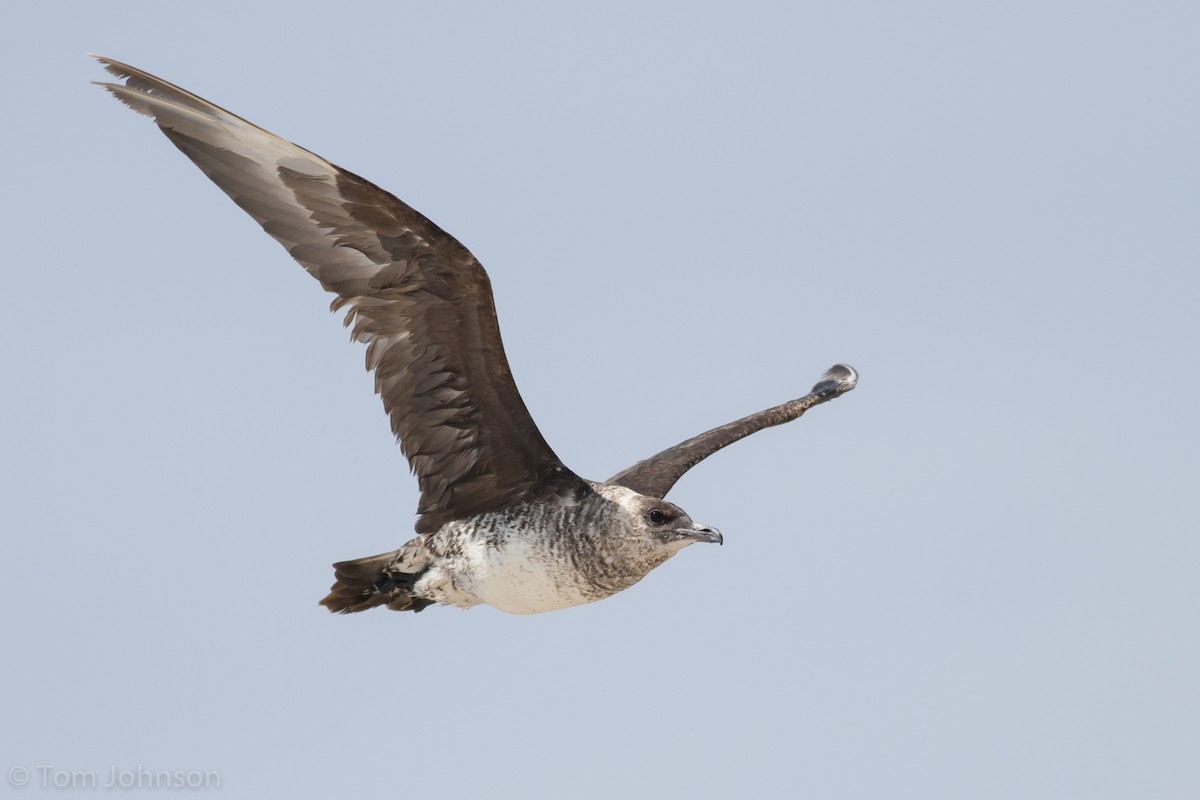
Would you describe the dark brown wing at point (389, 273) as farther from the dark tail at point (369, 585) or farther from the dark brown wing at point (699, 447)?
the dark brown wing at point (699, 447)

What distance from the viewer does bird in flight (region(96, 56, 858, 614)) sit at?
10.7 metres

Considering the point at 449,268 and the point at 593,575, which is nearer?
the point at 449,268

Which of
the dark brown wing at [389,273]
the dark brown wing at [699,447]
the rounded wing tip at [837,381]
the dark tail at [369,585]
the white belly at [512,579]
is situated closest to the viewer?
the dark brown wing at [389,273]

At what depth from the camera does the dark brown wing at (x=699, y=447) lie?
1359 cm

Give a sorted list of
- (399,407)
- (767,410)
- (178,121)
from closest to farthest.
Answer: (178,121) → (399,407) → (767,410)

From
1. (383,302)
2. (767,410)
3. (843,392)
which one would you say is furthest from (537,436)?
(843,392)

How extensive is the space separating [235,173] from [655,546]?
3581 millimetres

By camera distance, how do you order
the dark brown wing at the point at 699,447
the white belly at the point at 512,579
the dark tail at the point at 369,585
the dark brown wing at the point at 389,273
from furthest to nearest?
the dark brown wing at the point at 699,447 → the dark tail at the point at 369,585 → the white belly at the point at 512,579 → the dark brown wing at the point at 389,273

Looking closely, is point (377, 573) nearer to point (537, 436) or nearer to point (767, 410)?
point (537, 436)

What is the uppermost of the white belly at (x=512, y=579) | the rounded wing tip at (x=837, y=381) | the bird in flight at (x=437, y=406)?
the rounded wing tip at (x=837, y=381)

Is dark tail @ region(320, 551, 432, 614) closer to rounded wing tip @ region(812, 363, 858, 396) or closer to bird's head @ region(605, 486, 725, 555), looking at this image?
bird's head @ region(605, 486, 725, 555)

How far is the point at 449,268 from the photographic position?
35.3ft

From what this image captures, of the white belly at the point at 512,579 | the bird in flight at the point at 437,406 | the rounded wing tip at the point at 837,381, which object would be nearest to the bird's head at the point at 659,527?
the bird in flight at the point at 437,406

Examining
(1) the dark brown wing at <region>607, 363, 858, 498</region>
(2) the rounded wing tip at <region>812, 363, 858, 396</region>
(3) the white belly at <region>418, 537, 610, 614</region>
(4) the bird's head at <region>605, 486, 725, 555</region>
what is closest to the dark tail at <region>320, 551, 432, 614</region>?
(3) the white belly at <region>418, 537, 610, 614</region>
